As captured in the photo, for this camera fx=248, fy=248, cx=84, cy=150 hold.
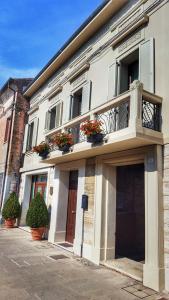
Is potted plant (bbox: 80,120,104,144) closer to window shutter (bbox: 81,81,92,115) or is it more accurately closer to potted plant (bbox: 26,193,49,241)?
window shutter (bbox: 81,81,92,115)

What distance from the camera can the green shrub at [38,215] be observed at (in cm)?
916

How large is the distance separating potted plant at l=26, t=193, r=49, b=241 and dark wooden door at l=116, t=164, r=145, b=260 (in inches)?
110

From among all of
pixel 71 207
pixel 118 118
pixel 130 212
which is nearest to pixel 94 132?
pixel 118 118

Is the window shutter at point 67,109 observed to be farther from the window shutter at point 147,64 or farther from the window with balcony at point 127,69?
the window shutter at point 147,64

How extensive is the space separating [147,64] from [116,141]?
7.36 ft

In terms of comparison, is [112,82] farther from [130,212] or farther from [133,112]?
[130,212]

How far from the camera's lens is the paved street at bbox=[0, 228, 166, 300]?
458 centimetres

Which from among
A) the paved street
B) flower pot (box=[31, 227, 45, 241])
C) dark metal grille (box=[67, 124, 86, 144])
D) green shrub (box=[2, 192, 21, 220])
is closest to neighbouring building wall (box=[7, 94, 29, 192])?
green shrub (box=[2, 192, 21, 220])

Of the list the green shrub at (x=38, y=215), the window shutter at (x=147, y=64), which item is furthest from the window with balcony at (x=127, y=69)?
the green shrub at (x=38, y=215)

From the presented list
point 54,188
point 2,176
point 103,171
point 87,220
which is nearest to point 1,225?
point 2,176

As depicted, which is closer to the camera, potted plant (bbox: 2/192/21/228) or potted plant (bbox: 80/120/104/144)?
potted plant (bbox: 80/120/104/144)

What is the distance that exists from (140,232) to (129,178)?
1.91 m

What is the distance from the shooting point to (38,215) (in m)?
9.17

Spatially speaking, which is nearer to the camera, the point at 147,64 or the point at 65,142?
the point at 147,64
